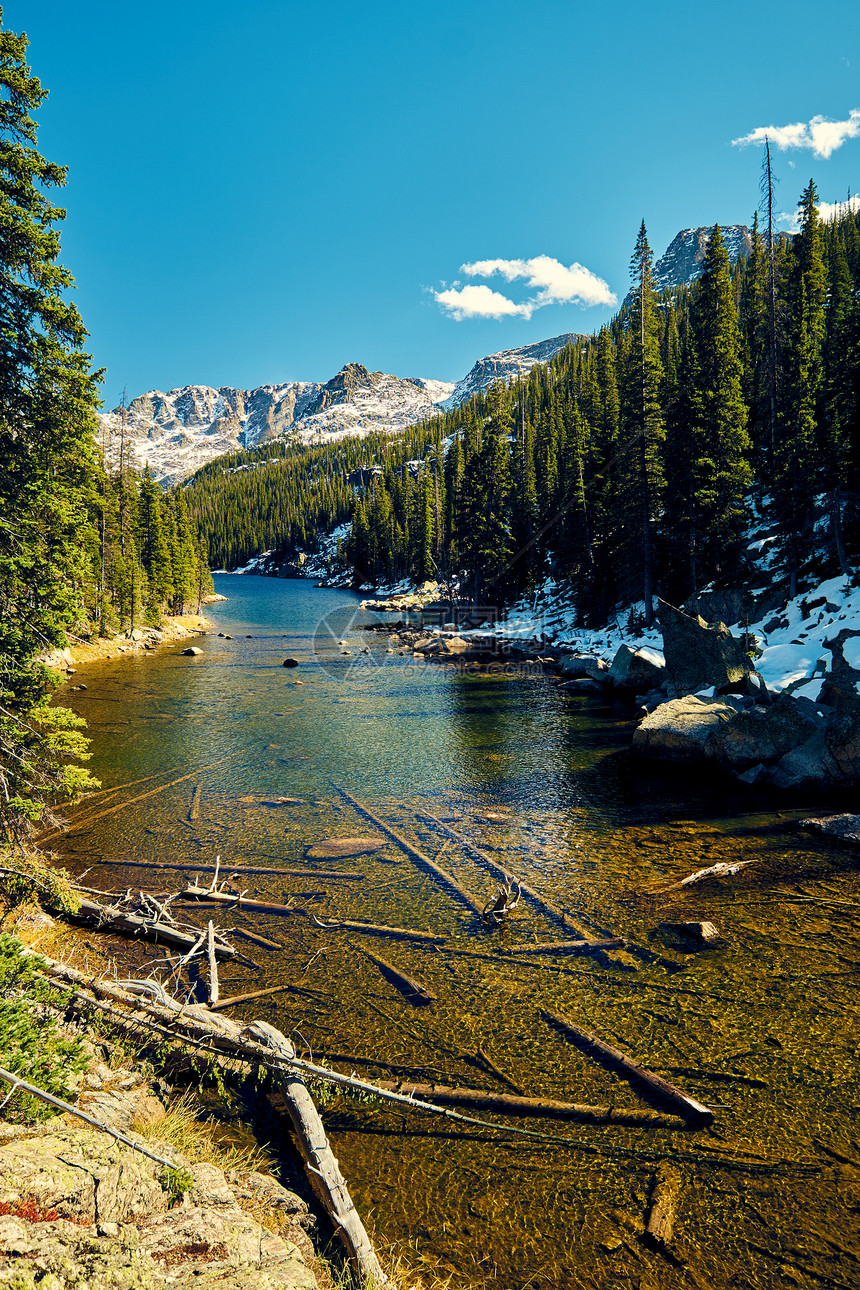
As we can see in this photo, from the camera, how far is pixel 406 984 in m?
10.5

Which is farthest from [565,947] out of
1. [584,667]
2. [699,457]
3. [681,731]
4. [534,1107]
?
[699,457]

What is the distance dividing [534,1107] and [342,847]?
876 cm

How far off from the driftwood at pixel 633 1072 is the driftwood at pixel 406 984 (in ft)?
6.45

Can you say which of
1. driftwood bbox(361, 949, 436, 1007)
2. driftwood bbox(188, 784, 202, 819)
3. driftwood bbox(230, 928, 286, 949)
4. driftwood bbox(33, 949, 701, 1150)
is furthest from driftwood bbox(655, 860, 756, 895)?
driftwood bbox(188, 784, 202, 819)

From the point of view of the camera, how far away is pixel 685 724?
73.5 feet

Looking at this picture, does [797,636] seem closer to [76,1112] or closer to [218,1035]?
[218,1035]

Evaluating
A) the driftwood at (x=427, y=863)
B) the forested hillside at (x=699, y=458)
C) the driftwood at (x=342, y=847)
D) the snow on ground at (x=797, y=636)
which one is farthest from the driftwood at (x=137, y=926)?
the forested hillside at (x=699, y=458)

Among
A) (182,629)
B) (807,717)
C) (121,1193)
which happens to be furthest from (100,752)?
(182,629)

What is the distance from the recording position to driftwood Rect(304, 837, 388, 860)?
50.5 feet

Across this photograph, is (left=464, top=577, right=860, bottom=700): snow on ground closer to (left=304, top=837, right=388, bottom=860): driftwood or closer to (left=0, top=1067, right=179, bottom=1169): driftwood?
(left=304, top=837, right=388, bottom=860): driftwood

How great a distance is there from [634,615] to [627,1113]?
1611 inches

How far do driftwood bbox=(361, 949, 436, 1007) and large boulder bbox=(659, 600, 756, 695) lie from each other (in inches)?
791

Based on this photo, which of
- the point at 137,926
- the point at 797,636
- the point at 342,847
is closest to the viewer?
the point at 137,926

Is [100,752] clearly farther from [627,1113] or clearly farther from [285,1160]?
[627,1113]
